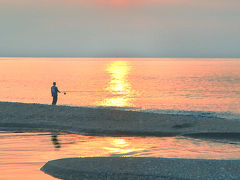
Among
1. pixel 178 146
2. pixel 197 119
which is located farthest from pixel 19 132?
pixel 197 119

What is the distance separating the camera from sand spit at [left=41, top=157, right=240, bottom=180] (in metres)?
14.5

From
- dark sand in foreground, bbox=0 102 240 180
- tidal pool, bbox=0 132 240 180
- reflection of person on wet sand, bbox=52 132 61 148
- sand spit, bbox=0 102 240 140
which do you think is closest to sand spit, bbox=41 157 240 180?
dark sand in foreground, bbox=0 102 240 180

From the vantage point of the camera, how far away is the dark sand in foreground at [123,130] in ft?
48.7

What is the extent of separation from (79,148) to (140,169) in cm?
620

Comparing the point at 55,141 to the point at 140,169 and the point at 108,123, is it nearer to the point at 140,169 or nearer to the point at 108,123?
the point at 108,123

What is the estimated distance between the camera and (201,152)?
1988 centimetres

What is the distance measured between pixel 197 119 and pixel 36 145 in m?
12.7

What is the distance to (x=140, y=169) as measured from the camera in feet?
49.4

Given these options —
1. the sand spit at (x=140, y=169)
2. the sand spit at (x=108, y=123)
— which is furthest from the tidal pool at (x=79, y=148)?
the sand spit at (x=108, y=123)

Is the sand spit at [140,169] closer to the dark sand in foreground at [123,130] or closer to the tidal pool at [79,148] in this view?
the dark sand in foreground at [123,130]

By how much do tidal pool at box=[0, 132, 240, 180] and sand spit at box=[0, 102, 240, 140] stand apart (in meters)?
1.86

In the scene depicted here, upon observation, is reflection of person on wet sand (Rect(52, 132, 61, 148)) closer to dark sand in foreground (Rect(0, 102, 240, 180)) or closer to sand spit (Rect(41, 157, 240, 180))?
dark sand in foreground (Rect(0, 102, 240, 180))

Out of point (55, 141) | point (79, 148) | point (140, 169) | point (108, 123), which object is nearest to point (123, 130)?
point (108, 123)

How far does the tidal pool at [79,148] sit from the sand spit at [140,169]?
31.4 inches
